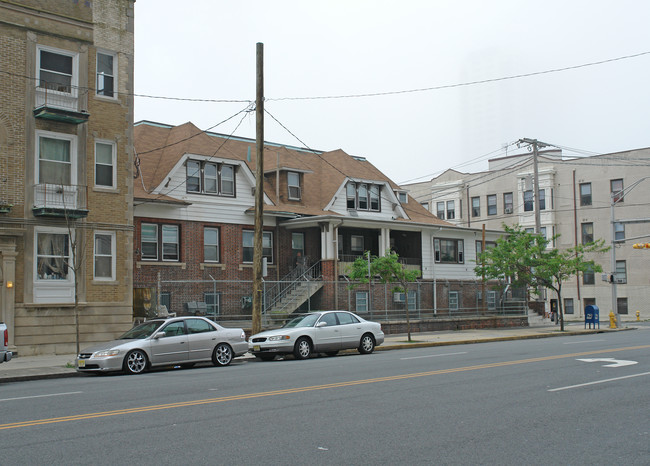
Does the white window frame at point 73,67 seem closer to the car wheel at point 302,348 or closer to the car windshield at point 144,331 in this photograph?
the car windshield at point 144,331

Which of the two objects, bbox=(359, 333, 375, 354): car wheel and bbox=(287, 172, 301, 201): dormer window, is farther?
bbox=(287, 172, 301, 201): dormer window

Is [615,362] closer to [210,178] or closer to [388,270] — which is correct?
[388,270]

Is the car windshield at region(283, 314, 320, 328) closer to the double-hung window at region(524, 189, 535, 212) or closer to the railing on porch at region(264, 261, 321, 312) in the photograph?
the railing on porch at region(264, 261, 321, 312)

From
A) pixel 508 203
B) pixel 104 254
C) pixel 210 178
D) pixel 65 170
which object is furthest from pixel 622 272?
pixel 65 170

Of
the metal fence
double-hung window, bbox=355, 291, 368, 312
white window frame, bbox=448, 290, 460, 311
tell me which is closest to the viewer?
the metal fence

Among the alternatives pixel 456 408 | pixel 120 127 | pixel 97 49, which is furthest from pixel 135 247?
pixel 456 408

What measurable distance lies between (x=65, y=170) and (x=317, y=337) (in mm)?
10081

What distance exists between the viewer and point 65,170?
898 inches

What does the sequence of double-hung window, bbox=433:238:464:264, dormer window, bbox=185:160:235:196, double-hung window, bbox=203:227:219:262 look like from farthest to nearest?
double-hung window, bbox=433:238:464:264, double-hung window, bbox=203:227:219:262, dormer window, bbox=185:160:235:196

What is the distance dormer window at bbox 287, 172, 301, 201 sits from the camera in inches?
1340

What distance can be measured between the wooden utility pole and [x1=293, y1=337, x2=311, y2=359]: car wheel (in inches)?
89.9

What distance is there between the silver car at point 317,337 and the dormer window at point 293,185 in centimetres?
1344

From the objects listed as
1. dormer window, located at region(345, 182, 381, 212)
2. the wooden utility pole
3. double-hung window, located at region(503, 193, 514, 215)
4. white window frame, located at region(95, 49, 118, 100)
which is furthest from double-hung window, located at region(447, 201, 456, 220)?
white window frame, located at region(95, 49, 118, 100)

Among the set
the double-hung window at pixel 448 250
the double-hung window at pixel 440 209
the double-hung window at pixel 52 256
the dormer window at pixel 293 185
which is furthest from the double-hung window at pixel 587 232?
the double-hung window at pixel 52 256
